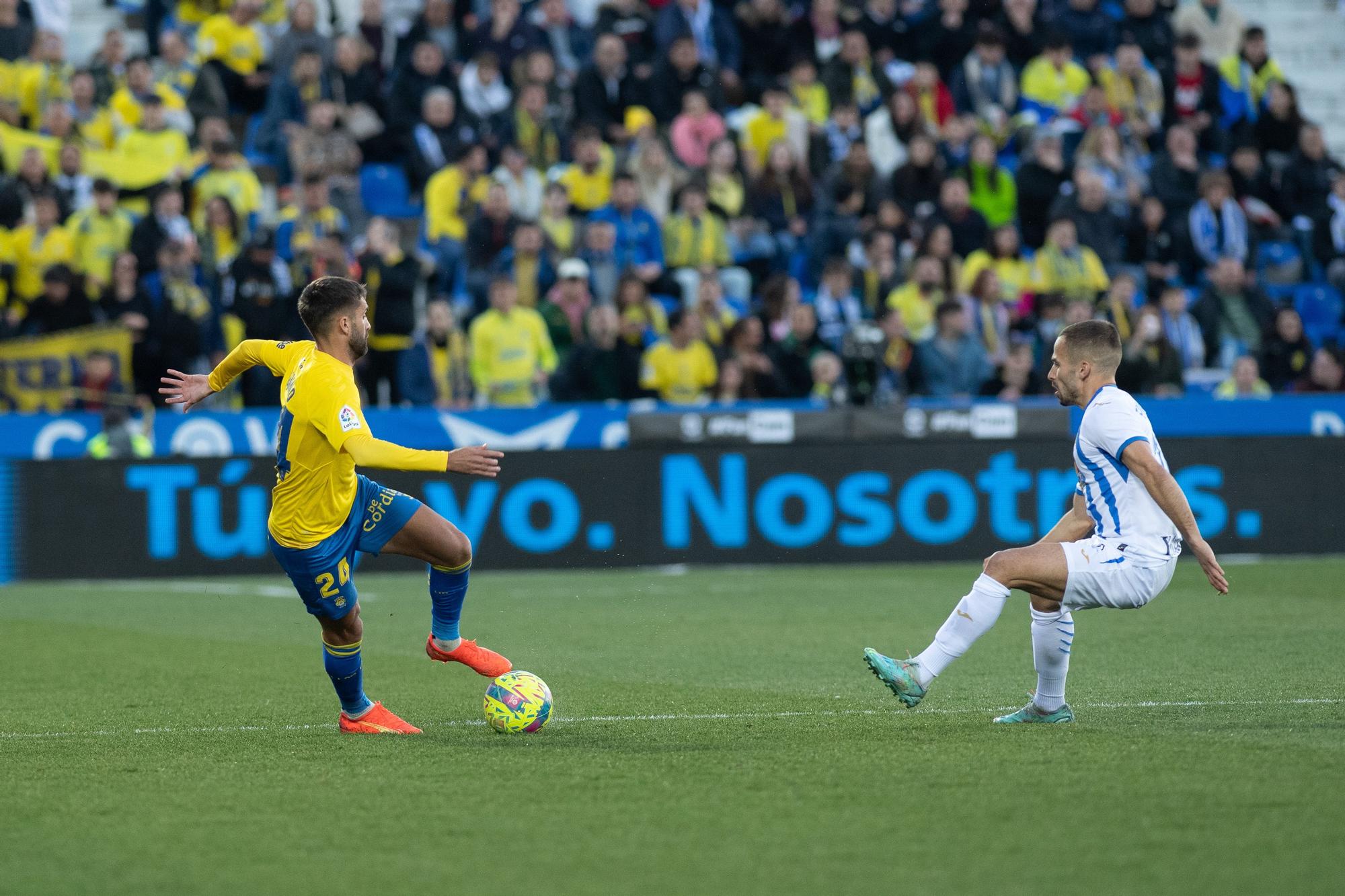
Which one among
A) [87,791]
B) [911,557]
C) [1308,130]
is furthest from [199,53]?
[87,791]

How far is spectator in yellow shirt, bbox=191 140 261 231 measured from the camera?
1753cm

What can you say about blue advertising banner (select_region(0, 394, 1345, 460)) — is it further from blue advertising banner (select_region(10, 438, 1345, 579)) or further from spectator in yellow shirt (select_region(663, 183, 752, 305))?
spectator in yellow shirt (select_region(663, 183, 752, 305))

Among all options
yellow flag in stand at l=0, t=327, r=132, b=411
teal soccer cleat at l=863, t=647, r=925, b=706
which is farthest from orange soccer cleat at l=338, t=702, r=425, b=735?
yellow flag in stand at l=0, t=327, r=132, b=411

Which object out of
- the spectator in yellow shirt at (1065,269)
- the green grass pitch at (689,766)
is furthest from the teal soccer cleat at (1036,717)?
the spectator in yellow shirt at (1065,269)

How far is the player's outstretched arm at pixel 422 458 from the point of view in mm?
6477

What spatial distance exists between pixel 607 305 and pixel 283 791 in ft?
38.4

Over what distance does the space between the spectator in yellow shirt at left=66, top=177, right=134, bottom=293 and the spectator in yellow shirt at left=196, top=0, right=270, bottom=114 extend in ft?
8.13

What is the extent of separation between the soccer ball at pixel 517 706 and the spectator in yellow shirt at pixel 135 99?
12380 millimetres

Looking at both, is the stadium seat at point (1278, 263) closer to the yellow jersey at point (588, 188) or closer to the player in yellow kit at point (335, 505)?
the yellow jersey at point (588, 188)

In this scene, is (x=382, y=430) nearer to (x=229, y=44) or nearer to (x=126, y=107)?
(x=126, y=107)

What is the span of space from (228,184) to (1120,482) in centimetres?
1242

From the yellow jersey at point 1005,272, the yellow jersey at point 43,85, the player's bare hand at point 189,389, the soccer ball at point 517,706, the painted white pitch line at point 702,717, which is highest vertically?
the yellow jersey at point 43,85

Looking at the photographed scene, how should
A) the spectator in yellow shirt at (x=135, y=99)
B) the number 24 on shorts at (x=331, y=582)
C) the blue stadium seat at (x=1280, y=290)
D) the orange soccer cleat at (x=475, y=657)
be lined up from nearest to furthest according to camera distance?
the number 24 on shorts at (x=331, y=582), the orange soccer cleat at (x=475, y=657), the spectator in yellow shirt at (x=135, y=99), the blue stadium seat at (x=1280, y=290)

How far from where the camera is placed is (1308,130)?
68.9 feet
